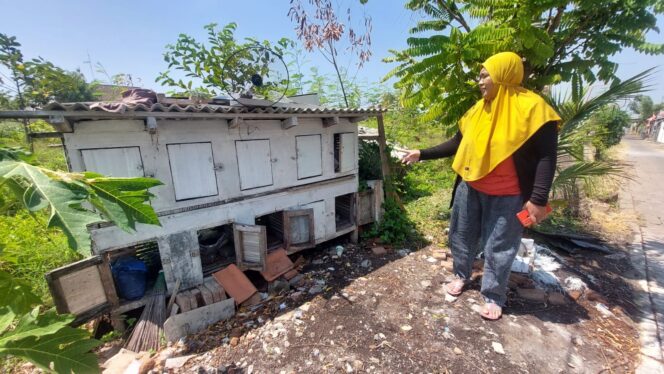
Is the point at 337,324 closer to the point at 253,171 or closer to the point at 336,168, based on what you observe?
the point at 253,171

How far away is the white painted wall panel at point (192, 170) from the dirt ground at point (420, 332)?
5.76ft

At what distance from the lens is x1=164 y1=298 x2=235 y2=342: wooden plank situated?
10.5 feet

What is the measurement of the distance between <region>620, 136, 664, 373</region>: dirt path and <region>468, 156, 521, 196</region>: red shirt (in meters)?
1.90

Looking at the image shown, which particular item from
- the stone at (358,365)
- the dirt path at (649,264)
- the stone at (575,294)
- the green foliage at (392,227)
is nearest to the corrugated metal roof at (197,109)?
the green foliage at (392,227)

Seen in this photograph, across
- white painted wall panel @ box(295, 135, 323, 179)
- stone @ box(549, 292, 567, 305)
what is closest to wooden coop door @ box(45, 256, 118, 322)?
white painted wall panel @ box(295, 135, 323, 179)

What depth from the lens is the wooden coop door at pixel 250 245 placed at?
12.9 ft

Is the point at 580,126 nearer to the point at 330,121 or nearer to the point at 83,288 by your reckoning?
the point at 330,121

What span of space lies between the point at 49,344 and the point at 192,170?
268 cm

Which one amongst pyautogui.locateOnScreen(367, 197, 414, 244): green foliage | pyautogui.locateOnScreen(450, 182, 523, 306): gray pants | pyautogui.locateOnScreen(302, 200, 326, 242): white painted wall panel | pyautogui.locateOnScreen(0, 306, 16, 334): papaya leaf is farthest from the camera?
pyautogui.locateOnScreen(367, 197, 414, 244): green foliage

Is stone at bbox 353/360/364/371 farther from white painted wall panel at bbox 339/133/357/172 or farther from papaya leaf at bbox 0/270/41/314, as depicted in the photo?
white painted wall panel at bbox 339/133/357/172

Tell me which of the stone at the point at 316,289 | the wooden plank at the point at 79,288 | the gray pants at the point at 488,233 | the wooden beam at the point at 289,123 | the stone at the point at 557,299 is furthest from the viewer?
the wooden beam at the point at 289,123

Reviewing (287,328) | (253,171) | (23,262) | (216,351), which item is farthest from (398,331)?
(23,262)

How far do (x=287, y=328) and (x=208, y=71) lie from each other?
21.0 feet

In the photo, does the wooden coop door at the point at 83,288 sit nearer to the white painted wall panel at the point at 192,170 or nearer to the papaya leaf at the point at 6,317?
the white painted wall panel at the point at 192,170
